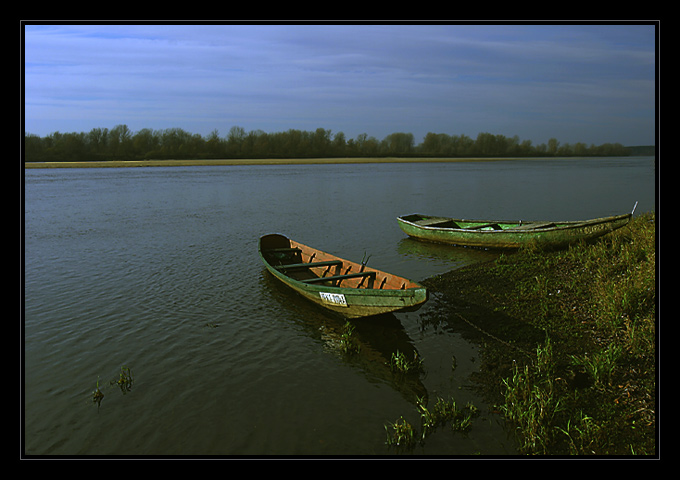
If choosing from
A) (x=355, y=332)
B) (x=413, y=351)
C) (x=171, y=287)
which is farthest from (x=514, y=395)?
(x=171, y=287)

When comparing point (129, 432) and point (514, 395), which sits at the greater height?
point (514, 395)

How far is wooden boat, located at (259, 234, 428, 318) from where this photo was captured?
35.0ft

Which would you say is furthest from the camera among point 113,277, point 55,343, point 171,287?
point 113,277

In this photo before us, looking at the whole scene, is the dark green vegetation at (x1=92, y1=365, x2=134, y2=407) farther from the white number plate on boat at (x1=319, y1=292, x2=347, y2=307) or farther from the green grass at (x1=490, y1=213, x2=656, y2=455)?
the green grass at (x1=490, y1=213, x2=656, y2=455)

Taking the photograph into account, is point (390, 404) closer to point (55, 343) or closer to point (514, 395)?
point (514, 395)

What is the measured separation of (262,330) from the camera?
488 inches

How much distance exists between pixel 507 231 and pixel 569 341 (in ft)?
32.5

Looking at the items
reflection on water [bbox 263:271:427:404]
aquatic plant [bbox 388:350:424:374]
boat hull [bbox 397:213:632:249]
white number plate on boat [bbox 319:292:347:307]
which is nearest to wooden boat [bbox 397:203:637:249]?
boat hull [bbox 397:213:632:249]

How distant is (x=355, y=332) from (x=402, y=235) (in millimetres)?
14363

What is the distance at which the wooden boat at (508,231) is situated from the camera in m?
17.7

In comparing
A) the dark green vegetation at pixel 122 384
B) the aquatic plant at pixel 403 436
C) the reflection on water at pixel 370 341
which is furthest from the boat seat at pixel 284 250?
the aquatic plant at pixel 403 436

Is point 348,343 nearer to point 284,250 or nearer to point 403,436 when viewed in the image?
point 403,436

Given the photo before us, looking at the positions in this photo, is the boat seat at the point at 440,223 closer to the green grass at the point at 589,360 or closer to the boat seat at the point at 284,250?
the boat seat at the point at 284,250

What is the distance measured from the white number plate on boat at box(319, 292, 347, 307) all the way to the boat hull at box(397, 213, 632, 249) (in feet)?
31.7
